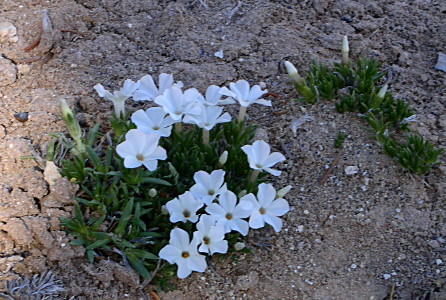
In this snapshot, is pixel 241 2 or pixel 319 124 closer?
pixel 319 124

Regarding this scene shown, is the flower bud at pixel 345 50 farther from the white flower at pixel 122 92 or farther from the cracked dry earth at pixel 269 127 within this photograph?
the white flower at pixel 122 92

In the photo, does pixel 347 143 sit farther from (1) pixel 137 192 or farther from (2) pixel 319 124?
(1) pixel 137 192

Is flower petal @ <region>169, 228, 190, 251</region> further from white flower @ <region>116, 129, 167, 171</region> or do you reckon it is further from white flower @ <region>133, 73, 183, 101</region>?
white flower @ <region>133, 73, 183, 101</region>

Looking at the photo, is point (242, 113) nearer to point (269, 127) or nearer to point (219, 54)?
point (269, 127)

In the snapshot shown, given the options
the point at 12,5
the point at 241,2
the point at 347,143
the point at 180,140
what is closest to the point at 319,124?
the point at 347,143

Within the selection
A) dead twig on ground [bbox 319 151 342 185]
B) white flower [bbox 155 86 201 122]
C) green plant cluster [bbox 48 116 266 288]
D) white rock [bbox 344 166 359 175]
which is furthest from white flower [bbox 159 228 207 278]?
white rock [bbox 344 166 359 175]

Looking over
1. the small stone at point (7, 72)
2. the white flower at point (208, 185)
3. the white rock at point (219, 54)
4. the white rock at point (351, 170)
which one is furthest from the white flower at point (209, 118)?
the small stone at point (7, 72)
